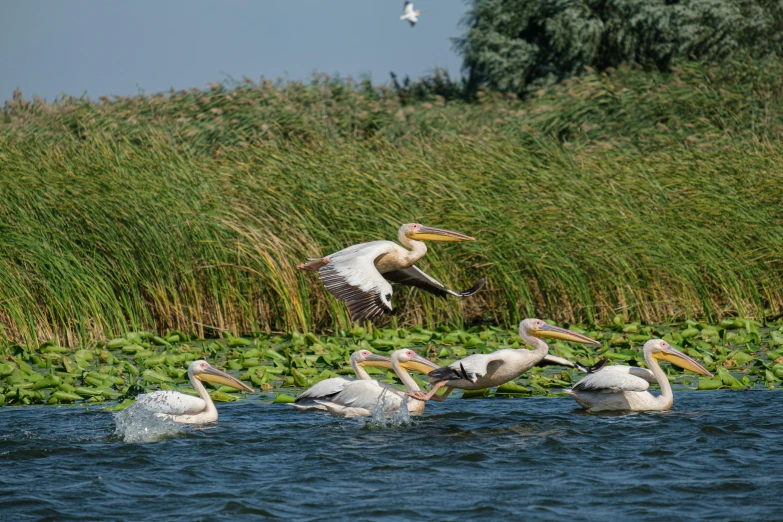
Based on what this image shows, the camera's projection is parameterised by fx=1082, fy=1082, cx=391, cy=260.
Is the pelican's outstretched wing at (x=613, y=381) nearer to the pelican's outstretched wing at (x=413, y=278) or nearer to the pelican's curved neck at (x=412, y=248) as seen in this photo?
the pelican's outstretched wing at (x=413, y=278)

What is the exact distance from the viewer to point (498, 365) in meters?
7.30

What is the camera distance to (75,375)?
8.11 metres

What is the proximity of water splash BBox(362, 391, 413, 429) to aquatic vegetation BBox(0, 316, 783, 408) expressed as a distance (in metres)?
0.80

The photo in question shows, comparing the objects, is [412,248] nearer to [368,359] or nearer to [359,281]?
[368,359]

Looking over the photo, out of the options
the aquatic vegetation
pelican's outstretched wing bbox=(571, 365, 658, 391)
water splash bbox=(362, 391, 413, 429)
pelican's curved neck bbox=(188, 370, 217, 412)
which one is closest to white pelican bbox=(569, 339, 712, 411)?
pelican's outstretched wing bbox=(571, 365, 658, 391)

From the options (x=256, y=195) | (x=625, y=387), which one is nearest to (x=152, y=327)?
(x=256, y=195)

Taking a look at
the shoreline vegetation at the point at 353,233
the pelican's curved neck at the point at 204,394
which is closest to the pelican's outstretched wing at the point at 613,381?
the pelican's curved neck at the point at 204,394

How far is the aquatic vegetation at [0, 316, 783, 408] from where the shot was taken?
26.0 ft

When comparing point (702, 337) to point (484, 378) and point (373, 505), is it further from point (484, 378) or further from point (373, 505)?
point (373, 505)

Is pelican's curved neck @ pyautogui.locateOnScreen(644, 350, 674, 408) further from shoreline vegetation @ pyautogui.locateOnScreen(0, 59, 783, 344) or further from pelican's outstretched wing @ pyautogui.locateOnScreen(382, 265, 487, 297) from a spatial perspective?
shoreline vegetation @ pyautogui.locateOnScreen(0, 59, 783, 344)

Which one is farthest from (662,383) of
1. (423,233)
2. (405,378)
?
(423,233)

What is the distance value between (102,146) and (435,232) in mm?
4234

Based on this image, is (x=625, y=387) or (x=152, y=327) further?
(x=152, y=327)

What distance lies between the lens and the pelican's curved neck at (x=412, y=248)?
8266 mm
